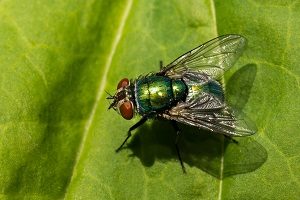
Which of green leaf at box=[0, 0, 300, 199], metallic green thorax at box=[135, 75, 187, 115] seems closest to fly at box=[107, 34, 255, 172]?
metallic green thorax at box=[135, 75, 187, 115]

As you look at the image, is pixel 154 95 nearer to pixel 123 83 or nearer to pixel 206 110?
pixel 123 83

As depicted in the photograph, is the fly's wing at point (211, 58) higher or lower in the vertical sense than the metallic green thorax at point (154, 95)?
higher

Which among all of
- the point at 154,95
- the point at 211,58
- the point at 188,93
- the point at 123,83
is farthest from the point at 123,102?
the point at 211,58

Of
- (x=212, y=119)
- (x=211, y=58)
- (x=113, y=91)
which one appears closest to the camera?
(x=212, y=119)

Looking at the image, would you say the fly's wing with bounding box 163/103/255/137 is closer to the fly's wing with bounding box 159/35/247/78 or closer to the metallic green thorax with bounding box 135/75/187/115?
the metallic green thorax with bounding box 135/75/187/115

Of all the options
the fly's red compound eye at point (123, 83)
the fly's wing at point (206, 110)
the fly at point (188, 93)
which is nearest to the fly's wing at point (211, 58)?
the fly at point (188, 93)

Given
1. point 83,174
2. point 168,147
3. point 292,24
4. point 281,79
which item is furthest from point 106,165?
point 292,24

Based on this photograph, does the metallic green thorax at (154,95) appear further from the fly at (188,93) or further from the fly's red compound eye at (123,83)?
the fly's red compound eye at (123,83)
